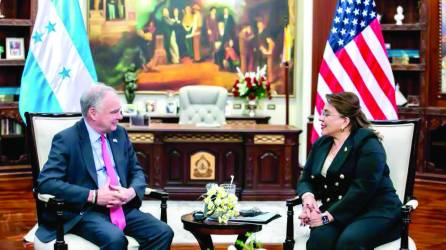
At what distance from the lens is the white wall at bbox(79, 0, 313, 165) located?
10.9m

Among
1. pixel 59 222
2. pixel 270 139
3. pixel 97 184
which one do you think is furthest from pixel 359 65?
pixel 59 222

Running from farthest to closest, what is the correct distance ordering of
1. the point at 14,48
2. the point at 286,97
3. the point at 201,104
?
the point at 286,97 → the point at 14,48 → the point at 201,104

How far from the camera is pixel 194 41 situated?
36.7 feet

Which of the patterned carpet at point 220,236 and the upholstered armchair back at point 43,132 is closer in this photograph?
the upholstered armchair back at point 43,132

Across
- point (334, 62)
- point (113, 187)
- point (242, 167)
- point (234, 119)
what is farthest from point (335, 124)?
point (234, 119)

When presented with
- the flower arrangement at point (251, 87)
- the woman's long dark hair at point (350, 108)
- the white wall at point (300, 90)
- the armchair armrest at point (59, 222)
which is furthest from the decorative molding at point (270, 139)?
the armchair armrest at point (59, 222)

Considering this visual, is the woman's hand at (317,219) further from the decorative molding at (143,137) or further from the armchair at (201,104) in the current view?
the armchair at (201,104)

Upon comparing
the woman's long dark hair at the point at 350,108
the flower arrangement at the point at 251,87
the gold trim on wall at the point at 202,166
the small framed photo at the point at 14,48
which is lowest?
the gold trim on wall at the point at 202,166

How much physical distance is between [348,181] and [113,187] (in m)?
1.38

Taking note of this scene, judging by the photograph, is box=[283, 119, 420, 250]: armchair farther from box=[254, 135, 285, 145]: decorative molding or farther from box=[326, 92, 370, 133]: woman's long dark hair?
box=[254, 135, 285, 145]: decorative molding

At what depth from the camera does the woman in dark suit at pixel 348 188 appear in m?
4.50

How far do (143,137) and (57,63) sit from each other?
2.17 meters

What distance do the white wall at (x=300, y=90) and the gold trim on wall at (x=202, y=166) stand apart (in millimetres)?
2611

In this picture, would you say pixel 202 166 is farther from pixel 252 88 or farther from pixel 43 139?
pixel 43 139
